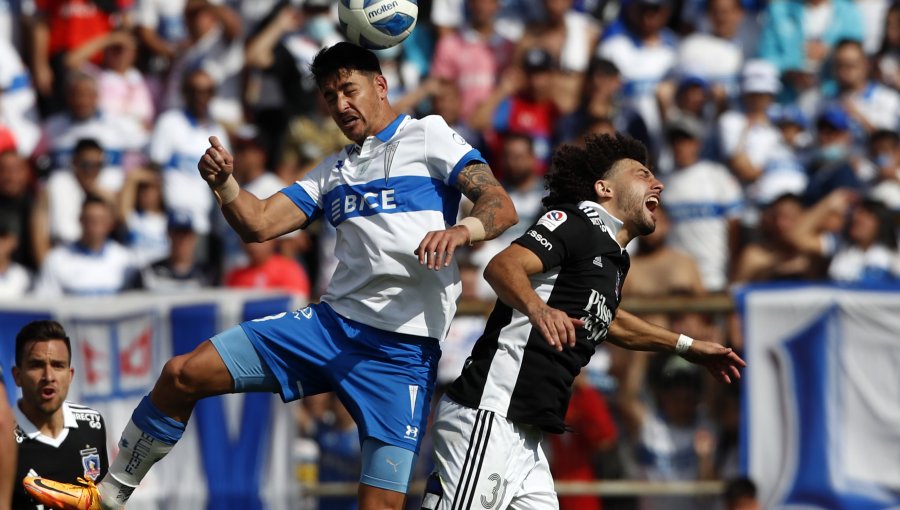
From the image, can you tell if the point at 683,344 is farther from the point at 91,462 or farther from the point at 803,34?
the point at 803,34

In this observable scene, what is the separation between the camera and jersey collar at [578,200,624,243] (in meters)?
7.33

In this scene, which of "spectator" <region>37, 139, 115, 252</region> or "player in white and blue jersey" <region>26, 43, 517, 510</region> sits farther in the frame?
"spectator" <region>37, 139, 115, 252</region>

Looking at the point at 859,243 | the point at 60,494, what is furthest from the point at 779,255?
the point at 60,494

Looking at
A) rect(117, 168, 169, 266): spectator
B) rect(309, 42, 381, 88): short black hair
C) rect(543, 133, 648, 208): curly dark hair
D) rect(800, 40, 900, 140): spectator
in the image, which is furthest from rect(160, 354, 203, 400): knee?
rect(800, 40, 900, 140): spectator

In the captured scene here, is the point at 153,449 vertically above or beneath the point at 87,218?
beneath

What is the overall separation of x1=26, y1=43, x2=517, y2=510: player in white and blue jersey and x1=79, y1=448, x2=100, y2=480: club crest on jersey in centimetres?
39

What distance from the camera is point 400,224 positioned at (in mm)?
7258

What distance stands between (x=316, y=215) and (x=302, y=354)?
816 millimetres

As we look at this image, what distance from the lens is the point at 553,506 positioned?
7.30m

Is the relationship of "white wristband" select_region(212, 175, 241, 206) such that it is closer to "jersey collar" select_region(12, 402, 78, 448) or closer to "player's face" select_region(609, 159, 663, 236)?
"jersey collar" select_region(12, 402, 78, 448)

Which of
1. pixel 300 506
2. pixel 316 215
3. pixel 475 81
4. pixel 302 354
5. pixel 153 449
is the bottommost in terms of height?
pixel 300 506

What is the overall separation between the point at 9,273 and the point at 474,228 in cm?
728

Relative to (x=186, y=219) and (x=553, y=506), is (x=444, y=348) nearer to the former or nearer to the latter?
(x=186, y=219)

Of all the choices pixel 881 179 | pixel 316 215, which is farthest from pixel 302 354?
pixel 881 179
